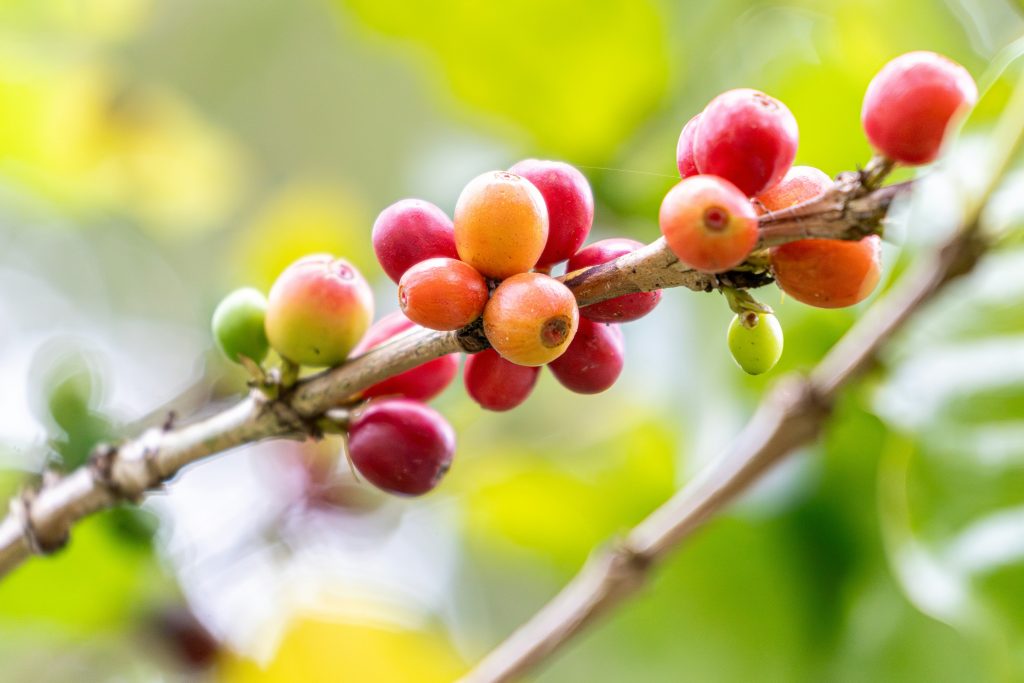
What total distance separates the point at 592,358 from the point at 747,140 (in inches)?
4.8

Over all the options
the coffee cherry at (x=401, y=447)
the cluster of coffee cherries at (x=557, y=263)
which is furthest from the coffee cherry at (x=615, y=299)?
the coffee cherry at (x=401, y=447)

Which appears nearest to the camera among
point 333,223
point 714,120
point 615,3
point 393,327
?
point 714,120

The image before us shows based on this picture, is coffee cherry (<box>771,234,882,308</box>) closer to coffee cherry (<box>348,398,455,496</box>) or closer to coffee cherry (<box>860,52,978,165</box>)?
coffee cherry (<box>860,52,978,165</box>)

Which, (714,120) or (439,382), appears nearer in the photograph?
(714,120)

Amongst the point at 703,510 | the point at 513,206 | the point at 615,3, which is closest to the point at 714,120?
the point at 513,206

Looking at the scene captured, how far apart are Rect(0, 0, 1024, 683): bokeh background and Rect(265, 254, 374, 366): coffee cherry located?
0.94ft

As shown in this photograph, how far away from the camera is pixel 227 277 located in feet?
4.29

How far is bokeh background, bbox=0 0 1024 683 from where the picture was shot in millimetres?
743

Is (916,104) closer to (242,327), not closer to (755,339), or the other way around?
(755,339)

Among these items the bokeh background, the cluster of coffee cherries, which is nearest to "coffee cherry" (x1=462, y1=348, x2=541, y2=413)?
the cluster of coffee cherries

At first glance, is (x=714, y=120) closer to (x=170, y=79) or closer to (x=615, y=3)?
(x=615, y=3)

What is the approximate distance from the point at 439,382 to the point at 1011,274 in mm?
440

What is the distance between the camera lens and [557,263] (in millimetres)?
422

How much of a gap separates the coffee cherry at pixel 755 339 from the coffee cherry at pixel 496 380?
0.10m
